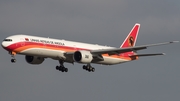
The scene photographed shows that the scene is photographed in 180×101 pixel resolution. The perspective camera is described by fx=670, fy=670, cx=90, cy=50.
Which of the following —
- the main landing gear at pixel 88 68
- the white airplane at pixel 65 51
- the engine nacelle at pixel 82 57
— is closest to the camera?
the white airplane at pixel 65 51

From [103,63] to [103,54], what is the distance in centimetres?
135

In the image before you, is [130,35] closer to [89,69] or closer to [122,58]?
[122,58]

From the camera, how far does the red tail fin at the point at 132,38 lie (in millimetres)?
107750

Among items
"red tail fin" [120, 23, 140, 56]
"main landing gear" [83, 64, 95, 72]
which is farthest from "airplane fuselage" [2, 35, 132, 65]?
"red tail fin" [120, 23, 140, 56]

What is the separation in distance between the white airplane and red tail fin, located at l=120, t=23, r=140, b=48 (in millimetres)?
3231

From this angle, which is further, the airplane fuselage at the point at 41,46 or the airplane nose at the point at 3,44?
the airplane fuselage at the point at 41,46

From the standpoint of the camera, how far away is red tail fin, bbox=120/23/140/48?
4242 inches

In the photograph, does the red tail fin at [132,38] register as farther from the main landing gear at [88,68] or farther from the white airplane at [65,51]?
the main landing gear at [88,68]

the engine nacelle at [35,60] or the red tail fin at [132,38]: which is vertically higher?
the red tail fin at [132,38]

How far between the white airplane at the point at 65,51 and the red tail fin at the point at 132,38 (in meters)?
3.23

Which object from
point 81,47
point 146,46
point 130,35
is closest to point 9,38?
point 81,47

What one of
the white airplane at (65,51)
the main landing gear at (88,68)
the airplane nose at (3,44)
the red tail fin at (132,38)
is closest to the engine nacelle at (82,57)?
the white airplane at (65,51)

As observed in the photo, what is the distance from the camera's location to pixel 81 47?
9694 cm

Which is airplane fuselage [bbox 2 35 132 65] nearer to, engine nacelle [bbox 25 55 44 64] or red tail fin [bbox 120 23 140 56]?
engine nacelle [bbox 25 55 44 64]
